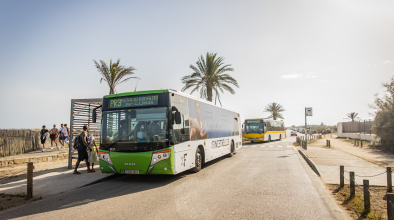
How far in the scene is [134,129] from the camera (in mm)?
8797

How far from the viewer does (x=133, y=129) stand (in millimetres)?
8805

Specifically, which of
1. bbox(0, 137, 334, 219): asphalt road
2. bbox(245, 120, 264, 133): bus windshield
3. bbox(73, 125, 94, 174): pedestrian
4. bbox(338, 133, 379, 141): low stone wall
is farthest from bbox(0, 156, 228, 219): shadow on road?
bbox(338, 133, 379, 141): low stone wall

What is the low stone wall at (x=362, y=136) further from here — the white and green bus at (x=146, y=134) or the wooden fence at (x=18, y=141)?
the wooden fence at (x=18, y=141)

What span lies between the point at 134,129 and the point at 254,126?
26039mm

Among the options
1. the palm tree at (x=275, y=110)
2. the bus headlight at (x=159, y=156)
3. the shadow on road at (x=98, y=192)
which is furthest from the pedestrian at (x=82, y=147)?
the palm tree at (x=275, y=110)

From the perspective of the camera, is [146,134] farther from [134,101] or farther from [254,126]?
[254,126]

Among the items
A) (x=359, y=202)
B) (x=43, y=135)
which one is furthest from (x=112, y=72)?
(x=359, y=202)

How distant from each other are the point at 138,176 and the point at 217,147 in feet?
15.4

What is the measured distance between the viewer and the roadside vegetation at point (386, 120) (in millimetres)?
21312

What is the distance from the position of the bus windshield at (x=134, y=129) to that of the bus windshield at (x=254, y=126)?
83.6 feet

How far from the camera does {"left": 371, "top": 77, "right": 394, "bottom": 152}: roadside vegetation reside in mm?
21312

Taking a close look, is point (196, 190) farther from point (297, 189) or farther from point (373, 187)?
point (373, 187)

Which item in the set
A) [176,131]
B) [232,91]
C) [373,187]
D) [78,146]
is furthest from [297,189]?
[232,91]

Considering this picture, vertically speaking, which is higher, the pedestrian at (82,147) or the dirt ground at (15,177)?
the pedestrian at (82,147)
